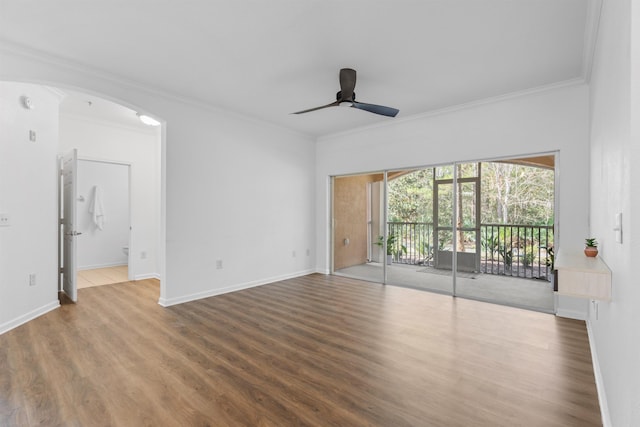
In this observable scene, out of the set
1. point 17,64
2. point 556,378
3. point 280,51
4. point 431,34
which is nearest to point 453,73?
point 431,34

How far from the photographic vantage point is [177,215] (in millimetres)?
4230

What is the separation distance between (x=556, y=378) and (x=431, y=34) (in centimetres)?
291

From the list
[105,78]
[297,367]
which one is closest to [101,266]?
[105,78]

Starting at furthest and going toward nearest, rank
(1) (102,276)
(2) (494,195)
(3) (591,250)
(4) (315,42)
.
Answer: (1) (102,276), (2) (494,195), (4) (315,42), (3) (591,250)

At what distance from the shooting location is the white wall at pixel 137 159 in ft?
16.9

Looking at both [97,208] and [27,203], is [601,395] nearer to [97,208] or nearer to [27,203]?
[27,203]

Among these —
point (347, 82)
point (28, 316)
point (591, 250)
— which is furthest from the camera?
point (28, 316)

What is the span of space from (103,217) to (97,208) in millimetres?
235

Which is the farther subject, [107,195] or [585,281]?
[107,195]

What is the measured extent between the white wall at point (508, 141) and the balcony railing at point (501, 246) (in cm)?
52

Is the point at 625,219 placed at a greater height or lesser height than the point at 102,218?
greater

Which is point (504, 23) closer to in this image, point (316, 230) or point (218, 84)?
point (218, 84)

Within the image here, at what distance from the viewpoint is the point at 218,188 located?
470 centimetres

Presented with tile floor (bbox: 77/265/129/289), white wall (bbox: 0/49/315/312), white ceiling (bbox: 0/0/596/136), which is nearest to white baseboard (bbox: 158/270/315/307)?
white wall (bbox: 0/49/315/312)
